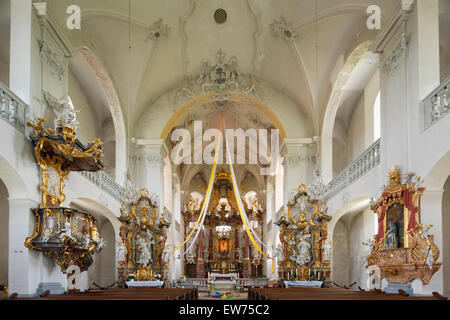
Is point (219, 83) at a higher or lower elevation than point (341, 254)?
higher

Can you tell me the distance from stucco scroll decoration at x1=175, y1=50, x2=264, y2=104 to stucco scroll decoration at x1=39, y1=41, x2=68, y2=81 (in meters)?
7.75

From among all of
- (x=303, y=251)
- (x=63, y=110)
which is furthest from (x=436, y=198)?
(x=303, y=251)

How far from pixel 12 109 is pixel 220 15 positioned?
29.9 ft

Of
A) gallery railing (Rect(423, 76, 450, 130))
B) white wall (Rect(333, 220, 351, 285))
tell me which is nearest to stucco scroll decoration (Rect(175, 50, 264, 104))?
white wall (Rect(333, 220, 351, 285))

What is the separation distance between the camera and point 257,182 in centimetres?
3161

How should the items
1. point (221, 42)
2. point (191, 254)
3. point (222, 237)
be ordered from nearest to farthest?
point (221, 42)
point (191, 254)
point (222, 237)

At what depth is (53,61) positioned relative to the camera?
1105cm

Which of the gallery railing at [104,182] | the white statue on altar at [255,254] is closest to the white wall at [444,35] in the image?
the gallery railing at [104,182]

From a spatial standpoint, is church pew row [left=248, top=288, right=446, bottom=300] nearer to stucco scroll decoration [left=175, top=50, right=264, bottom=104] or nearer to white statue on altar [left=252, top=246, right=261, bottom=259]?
stucco scroll decoration [left=175, top=50, right=264, bottom=104]

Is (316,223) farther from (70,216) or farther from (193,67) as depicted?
(70,216)

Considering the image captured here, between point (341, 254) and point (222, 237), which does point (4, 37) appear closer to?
point (341, 254)

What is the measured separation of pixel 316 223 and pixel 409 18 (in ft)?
27.4

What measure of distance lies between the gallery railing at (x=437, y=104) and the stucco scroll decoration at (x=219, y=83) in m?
10.2

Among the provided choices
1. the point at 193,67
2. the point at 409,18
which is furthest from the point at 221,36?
the point at 409,18
